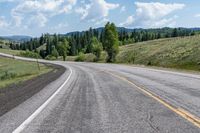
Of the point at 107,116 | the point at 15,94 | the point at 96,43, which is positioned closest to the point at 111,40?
the point at 96,43

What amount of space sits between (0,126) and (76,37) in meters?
178

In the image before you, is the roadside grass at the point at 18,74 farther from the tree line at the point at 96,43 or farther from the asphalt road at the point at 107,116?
the tree line at the point at 96,43

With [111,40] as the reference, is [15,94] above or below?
below

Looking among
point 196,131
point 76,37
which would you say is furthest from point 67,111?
point 76,37

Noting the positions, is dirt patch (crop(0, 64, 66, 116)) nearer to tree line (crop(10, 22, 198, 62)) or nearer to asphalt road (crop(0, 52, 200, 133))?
asphalt road (crop(0, 52, 200, 133))

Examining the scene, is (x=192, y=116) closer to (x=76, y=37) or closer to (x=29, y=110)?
(x=29, y=110)

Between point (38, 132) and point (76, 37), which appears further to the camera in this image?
point (76, 37)

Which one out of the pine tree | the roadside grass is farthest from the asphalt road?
the pine tree

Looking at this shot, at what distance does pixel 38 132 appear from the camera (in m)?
6.98

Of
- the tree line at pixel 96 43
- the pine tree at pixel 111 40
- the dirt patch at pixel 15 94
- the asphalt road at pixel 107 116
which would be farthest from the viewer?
the tree line at pixel 96 43

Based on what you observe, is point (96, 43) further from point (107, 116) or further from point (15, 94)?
point (107, 116)

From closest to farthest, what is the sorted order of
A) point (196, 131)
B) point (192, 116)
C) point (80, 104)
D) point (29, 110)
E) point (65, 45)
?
1. point (196, 131)
2. point (192, 116)
3. point (29, 110)
4. point (80, 104)
5. point (65, 45)

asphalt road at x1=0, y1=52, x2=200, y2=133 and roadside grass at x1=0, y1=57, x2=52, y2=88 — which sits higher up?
asphalt road at x1=0, y1=52, x2=200, y2=133

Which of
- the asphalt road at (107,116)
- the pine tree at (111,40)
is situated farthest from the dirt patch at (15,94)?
the pine tree at (111,40)
